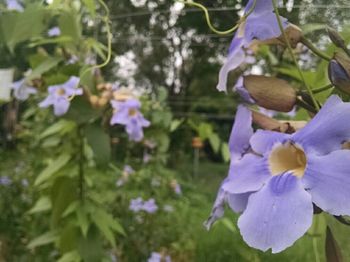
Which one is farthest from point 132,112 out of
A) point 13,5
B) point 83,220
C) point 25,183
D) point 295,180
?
point 25,183

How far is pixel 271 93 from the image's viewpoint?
41 centimetres

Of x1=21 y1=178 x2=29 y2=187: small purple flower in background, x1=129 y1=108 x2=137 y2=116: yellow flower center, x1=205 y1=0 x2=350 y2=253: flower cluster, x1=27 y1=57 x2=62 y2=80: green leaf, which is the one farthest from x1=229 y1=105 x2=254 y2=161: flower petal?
x1=21 y1=178 x2=29 y2=187: small purple flower in background

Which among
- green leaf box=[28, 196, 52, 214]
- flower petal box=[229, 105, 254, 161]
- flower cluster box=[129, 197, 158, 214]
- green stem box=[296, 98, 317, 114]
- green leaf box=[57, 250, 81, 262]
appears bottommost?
flower cluster box=[129, 197, 158, 214]

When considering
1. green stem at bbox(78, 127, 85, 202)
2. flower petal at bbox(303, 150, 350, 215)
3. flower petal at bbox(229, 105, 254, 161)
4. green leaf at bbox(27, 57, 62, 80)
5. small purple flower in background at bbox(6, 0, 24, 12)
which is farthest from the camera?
green stem at bbox(78, 127, 85, 202)

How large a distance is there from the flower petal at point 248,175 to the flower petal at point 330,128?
33 millimetres

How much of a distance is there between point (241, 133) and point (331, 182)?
0.36ft

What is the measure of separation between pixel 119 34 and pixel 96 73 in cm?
289

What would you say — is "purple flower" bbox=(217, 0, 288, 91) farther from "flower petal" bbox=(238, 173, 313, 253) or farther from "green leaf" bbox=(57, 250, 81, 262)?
"green leaf" bbox=(57, 250, 81, 262)

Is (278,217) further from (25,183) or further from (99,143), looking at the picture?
(25,183)

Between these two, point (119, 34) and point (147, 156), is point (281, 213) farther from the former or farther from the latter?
point (119, 34)

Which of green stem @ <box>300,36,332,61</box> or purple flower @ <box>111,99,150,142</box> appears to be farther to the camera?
purple flower @ <box>111,99,150,142</box>

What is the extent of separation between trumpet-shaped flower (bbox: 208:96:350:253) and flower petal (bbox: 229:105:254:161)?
0.04 m

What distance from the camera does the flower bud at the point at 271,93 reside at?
1.34ft

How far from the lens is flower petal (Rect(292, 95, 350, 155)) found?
1.14 feet
